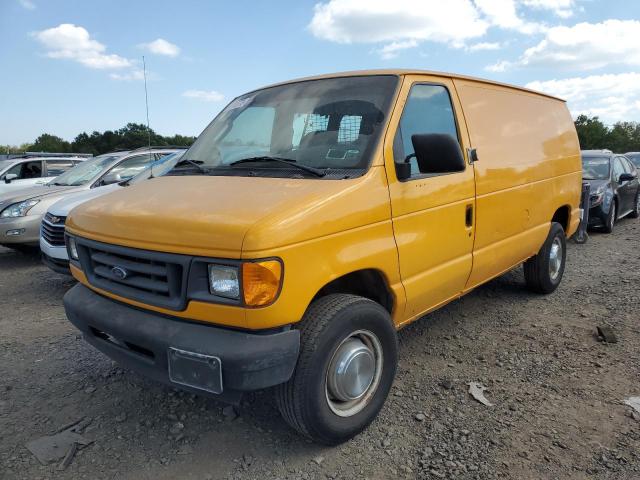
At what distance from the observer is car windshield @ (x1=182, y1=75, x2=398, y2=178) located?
9.43ft

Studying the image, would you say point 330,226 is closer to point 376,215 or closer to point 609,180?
point 376,215

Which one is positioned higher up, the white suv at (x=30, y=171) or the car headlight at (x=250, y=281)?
the white suv at (x=30, y=171)

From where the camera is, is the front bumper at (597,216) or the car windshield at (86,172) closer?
the car windshield at (86,172)

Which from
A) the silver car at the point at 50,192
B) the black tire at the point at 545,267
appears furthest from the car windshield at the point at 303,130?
the silver car at the point at 50,192

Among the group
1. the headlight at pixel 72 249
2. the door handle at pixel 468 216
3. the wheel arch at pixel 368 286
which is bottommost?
the wheel arch at pixel 368 286

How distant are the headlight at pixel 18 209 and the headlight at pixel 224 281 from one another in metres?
6.08

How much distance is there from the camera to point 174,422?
2.95 meters

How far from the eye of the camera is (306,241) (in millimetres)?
2326

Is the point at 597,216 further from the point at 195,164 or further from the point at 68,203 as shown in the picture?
the point at 68,203

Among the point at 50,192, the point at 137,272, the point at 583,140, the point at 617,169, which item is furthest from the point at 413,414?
the point at 583,140

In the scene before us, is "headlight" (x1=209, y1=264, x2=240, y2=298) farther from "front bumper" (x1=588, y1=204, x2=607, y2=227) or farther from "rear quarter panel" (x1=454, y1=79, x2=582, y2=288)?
"front bumper" (x1=588, y1=204, x2=607, y2=227)

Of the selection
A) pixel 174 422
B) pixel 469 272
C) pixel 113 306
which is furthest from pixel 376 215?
pixel 174 422

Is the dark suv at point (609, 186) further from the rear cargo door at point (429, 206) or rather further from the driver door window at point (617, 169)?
the rear cargo door at point (429, 206)

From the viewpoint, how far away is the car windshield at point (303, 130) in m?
2.88
